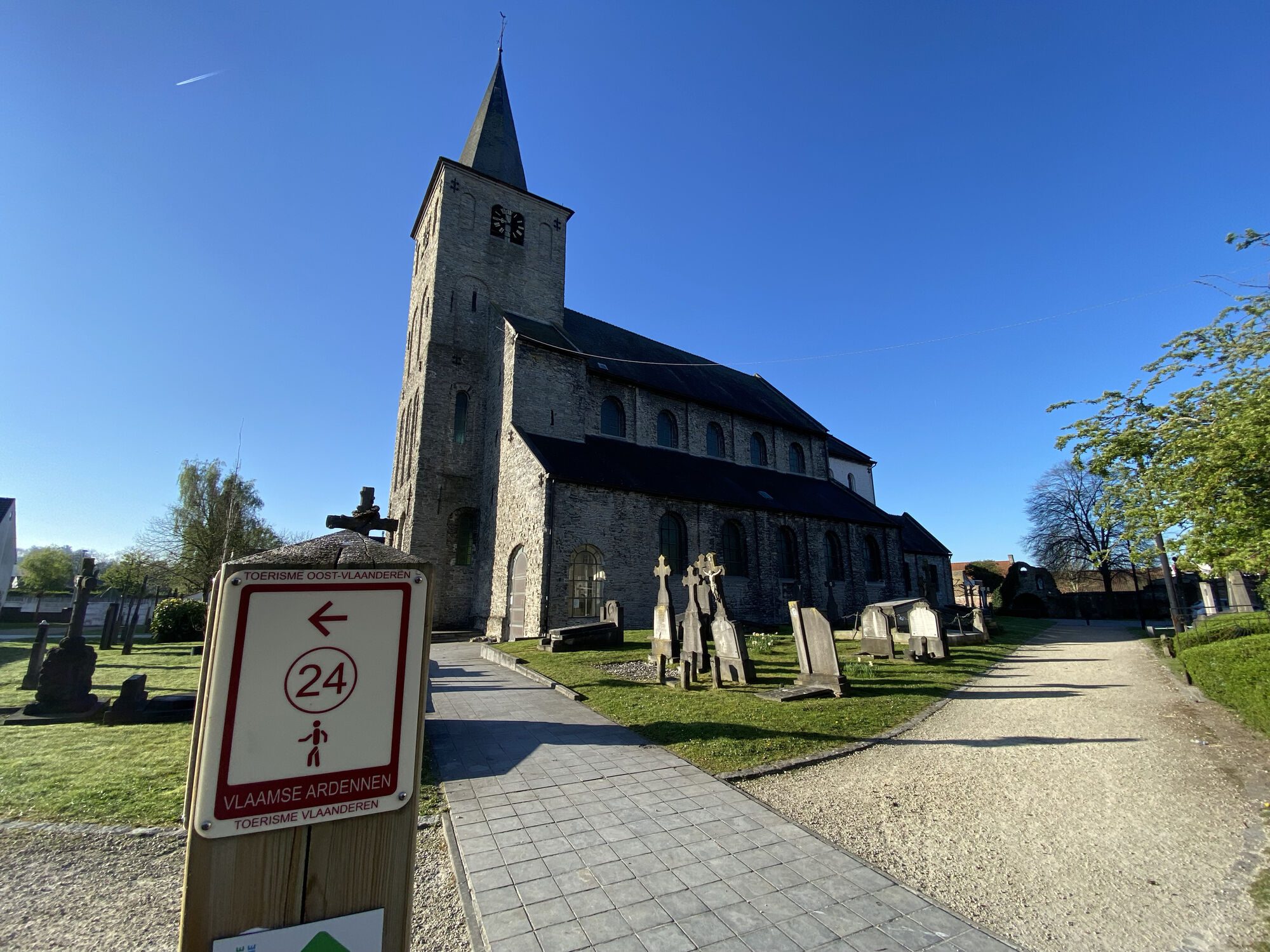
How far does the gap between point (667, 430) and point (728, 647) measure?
14.5m

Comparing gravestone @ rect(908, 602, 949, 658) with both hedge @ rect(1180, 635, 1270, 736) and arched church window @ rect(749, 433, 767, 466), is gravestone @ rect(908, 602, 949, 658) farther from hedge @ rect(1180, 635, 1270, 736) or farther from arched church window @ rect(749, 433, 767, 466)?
arched church window @ rect(749, 433, 767, 466)

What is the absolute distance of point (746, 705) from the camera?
25.1ft

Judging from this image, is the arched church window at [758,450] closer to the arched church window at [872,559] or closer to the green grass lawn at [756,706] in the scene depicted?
the arched church window at [872,559]

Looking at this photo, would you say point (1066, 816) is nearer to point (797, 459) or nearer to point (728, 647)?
point (728, 647)

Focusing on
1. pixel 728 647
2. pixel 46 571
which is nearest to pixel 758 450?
pixel 728 647

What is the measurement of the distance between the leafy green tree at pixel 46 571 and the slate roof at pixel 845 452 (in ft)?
176

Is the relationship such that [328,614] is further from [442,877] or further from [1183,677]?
[1183,677]

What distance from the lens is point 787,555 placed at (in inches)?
852

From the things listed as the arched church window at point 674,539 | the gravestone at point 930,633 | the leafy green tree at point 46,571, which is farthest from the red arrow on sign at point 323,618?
the leafy green tree at point 46,571

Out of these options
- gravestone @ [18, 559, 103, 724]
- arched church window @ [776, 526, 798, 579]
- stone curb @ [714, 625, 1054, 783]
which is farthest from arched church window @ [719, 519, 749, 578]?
gravestone @ [18, 559, 103, 724]

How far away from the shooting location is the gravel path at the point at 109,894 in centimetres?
283

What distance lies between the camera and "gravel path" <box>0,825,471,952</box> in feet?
9.29

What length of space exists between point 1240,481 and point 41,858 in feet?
40.5

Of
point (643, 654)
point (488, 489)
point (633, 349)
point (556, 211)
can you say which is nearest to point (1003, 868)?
point (643, 654)
